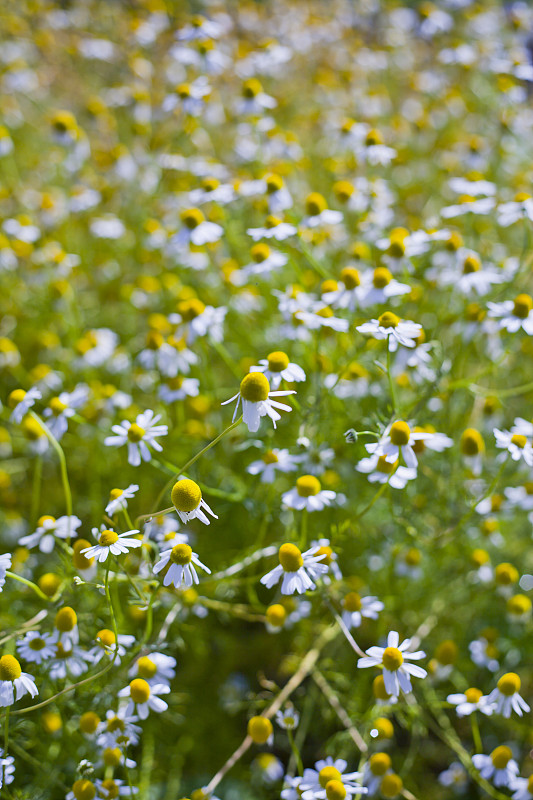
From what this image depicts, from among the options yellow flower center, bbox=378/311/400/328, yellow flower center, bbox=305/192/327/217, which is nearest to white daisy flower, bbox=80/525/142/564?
yellow flower center, bbox=378/311/400/328

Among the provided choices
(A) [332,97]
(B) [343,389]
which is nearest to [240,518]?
(B) [343,389]

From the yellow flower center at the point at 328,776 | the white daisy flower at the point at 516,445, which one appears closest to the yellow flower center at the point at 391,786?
the yellow flower center at the point at 328,776

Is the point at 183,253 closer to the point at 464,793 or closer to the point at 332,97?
the point at 332,97

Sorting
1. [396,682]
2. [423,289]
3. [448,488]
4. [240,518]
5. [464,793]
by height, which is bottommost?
[464,793]

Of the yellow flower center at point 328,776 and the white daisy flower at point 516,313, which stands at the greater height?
the white daisy flower at point 516,313

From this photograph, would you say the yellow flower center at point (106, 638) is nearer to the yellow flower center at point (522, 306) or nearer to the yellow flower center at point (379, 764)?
the yellow flower center at point (379, 764)

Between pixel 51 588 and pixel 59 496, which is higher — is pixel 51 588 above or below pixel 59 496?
above
